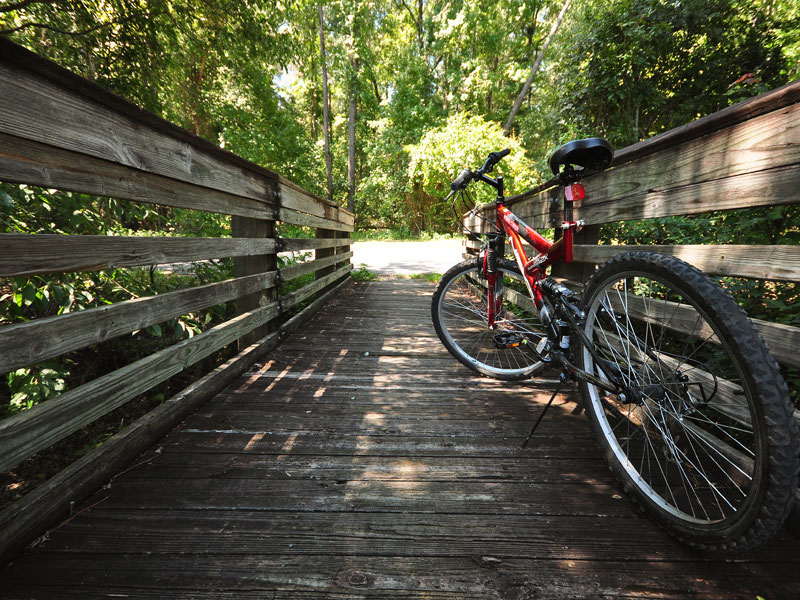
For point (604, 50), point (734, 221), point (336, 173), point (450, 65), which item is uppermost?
point (450, 65)

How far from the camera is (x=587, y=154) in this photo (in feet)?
4.98

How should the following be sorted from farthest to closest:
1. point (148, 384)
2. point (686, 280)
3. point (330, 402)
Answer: point (330, 402) → point (148, 384) → point (686, 280)

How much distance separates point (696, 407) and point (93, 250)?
2261 millimetres

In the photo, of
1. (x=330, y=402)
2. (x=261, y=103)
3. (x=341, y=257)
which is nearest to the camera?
(x=330, y=402)

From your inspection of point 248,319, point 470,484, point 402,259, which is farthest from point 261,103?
point 470,484

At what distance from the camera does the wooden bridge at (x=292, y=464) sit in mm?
1012

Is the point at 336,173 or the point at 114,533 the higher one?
the point at 336,173

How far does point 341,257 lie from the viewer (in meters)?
5.87

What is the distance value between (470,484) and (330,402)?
0.99m

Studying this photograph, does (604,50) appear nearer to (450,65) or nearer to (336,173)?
(450,65)

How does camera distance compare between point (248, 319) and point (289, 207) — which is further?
point (289, 207)

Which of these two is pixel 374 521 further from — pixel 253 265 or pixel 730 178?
pixel 253 265

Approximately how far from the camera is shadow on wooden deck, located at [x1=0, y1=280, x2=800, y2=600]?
1.00m

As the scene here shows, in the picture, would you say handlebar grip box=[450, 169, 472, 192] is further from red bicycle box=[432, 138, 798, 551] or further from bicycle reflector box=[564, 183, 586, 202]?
bicycle reflector box=[564, 183, 586, 202]
